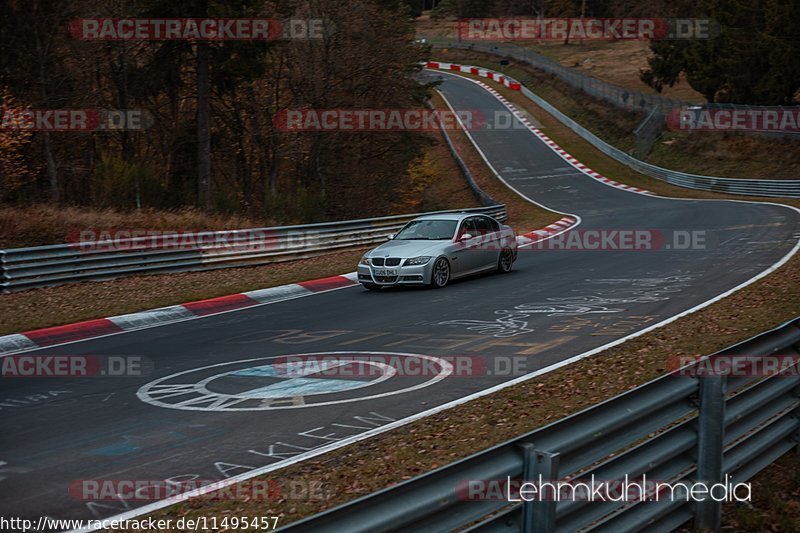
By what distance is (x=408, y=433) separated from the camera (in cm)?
781

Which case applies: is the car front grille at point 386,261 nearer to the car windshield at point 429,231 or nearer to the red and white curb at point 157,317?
the car windshield at point 429,231

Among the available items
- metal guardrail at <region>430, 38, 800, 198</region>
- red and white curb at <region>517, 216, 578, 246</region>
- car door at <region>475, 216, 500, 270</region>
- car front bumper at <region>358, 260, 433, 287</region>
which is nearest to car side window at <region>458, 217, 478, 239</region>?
car door at <region>475, 216, 500, 270</region>

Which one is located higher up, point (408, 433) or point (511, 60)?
point (511, 60)

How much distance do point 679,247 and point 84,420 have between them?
1808 centimetres

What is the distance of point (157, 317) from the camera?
49.4ft

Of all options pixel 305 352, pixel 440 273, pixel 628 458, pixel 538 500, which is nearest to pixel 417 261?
pixel 440 273

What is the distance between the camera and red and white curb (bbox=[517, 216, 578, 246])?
88.4ft

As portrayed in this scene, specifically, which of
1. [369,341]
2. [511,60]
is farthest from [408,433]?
[511,60]

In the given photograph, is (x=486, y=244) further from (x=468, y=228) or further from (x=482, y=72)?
(x=482, y=72)

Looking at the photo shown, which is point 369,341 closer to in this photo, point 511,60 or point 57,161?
point 57,161

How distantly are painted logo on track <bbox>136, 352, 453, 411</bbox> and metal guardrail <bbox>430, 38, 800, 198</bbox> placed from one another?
113ft

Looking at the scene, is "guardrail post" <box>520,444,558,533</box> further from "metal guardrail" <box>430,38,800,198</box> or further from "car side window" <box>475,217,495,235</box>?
"metal guardrail" <box>430,38,800,198</box>

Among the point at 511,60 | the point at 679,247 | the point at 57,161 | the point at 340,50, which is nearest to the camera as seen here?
the point at 679,247

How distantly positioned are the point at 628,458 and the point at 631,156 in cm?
5263
